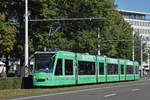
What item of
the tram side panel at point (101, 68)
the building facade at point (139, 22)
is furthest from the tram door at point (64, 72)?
the building facade at point (139, 22)

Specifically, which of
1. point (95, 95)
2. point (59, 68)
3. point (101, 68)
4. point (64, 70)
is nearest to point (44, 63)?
point (59, 68)

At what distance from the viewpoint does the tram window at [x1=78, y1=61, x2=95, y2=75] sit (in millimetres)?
34469

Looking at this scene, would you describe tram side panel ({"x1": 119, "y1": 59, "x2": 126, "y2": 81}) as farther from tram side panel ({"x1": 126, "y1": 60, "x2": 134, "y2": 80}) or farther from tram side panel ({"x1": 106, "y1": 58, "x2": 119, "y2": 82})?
tram side panel ({"x1": 126, "y1": 60, "x2": 134, "y2": 80})

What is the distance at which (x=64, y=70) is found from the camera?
3131cm

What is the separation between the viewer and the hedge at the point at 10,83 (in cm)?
2931

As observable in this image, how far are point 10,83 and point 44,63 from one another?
9.60ft

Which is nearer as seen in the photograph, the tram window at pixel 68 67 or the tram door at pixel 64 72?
the tram door at pixel 64 72

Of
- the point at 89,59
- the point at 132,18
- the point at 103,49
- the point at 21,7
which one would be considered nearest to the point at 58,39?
the point at 21,7

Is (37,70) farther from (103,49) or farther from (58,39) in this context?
(103,49)

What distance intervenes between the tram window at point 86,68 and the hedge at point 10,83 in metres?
5.46

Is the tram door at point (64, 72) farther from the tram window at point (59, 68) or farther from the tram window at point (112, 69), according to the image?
the tram window at point (112, 69)

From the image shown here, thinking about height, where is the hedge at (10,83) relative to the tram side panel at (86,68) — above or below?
below

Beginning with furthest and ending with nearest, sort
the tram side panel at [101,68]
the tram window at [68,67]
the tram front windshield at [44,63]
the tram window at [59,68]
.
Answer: the tram side panel at [101,68], the tram window at [68,67], the tram window at [59,68], the tram front windshield at [44,63]

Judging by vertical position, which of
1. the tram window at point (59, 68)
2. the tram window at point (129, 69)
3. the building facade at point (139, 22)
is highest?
the building facade at point (139, 22)
